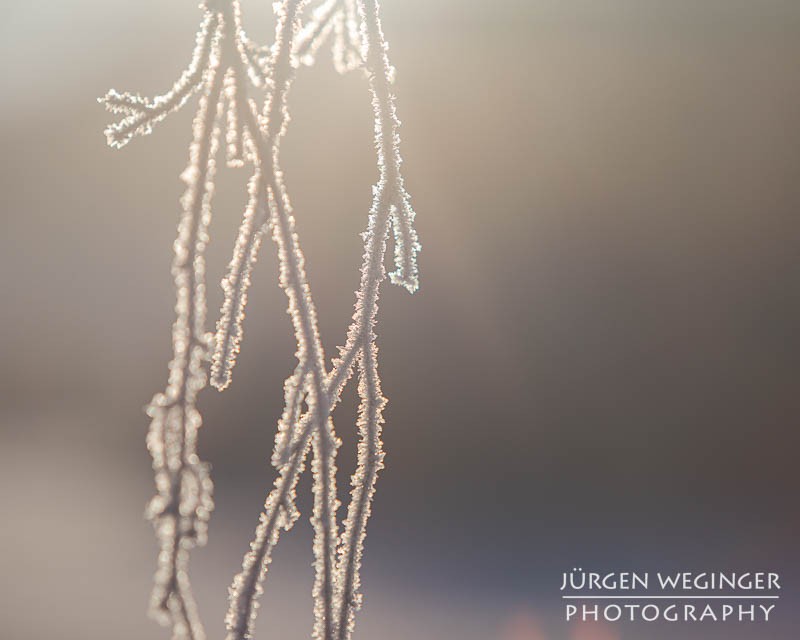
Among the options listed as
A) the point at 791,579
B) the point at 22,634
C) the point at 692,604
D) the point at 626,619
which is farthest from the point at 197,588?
the point at 791,579

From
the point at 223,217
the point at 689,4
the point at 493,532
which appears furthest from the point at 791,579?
the point at 223,217

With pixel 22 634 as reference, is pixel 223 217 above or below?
above

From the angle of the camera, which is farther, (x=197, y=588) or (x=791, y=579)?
(x=791, y=579)

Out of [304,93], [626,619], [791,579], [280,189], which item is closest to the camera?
[280,189]

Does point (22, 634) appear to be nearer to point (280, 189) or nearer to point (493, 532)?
point (493, 532)

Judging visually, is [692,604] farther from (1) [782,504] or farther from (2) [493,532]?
(1) [782,504]

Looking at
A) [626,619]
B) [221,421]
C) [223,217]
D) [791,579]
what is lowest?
[626,619]

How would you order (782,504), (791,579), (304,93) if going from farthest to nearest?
(782,504)
(304,93)
(791,579)
